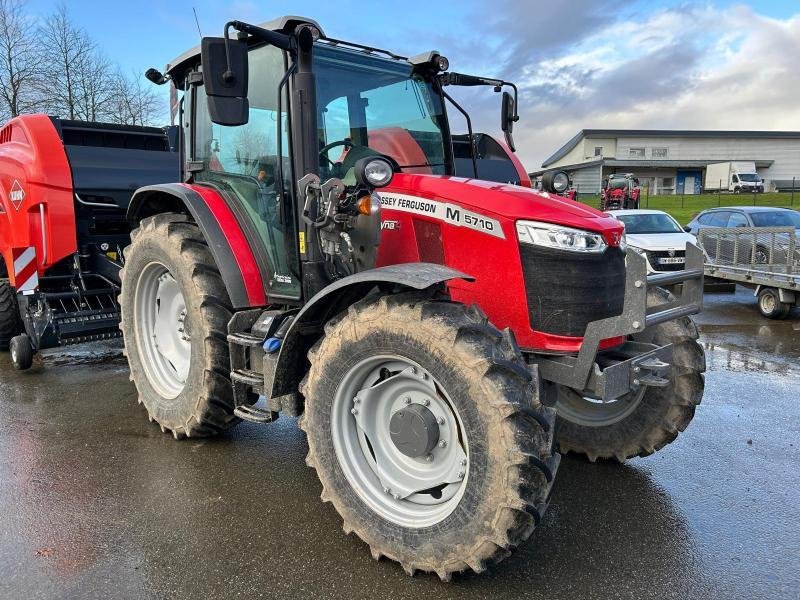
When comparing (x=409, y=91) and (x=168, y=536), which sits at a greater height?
(x=409, y=91)

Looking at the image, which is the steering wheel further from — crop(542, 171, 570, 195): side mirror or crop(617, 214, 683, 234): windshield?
crop(617, 214, 683, 234): windshield

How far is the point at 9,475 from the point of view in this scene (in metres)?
4.02

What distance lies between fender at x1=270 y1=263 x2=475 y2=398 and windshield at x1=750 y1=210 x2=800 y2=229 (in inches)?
469

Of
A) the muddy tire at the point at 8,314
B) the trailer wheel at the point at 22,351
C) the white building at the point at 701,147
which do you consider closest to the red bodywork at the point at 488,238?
the trailer wheel at the point at 22,351

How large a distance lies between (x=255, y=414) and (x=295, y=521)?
699 mm

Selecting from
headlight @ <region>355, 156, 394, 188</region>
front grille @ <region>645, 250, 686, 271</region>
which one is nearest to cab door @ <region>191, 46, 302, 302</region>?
headlight @ <region>355, 156, 394, 188</region>

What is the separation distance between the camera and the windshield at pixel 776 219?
495 inches

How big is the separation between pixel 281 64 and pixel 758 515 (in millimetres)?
3705

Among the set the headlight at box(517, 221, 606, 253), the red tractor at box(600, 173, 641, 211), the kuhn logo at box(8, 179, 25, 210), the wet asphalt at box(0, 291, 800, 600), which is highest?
the red tractor at box(600, 173, 641, 211)

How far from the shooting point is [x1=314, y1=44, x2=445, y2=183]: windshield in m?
3.60

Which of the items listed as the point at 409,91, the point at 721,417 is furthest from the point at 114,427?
the point at 721,417

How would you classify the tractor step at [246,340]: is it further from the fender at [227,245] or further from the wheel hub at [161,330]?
the wheel hub at [161,330]

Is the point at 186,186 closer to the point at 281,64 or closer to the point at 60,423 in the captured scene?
the point at 281,64

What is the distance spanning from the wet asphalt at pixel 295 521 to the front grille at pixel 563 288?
3.75 ft
